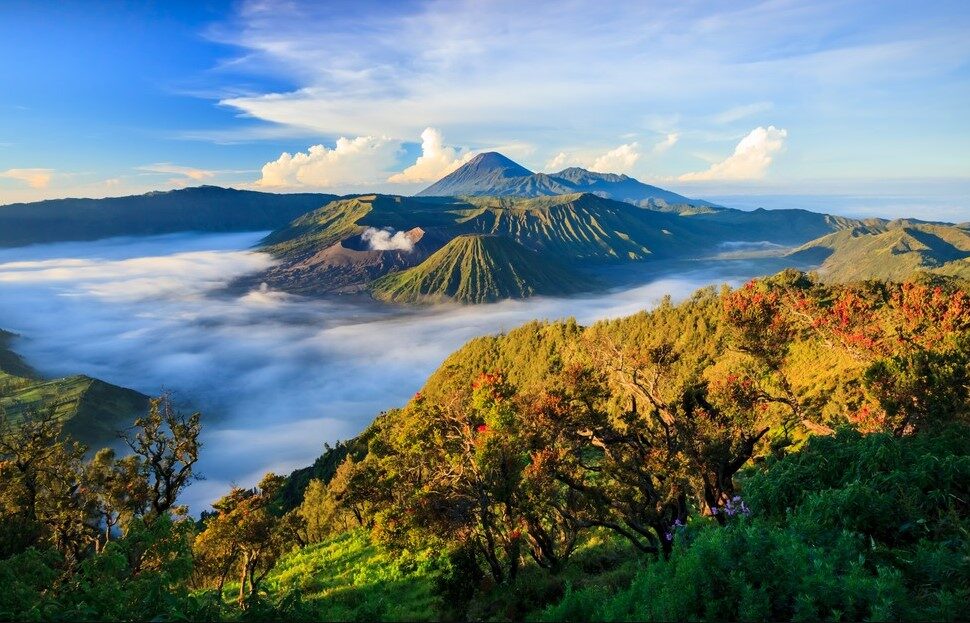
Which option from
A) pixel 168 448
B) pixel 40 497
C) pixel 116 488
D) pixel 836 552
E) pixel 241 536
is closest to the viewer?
pixel 836 552

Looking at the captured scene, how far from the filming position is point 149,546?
14.0m

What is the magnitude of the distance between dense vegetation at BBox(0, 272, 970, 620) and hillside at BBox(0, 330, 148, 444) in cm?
17015

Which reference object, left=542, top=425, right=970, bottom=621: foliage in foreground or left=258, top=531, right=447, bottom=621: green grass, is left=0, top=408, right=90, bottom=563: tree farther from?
left=542, top=425, right=970, bottom=621: foliage in foreground

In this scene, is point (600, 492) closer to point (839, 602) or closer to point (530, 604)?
point (530, 604)

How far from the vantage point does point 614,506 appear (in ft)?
68.5

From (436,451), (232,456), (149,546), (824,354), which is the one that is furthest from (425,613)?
(232,456)

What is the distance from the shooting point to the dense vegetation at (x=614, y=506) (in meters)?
10.4

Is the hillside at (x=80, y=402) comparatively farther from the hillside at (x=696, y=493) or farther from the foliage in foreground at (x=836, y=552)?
the foliage in foreground at (x=836, y=552)

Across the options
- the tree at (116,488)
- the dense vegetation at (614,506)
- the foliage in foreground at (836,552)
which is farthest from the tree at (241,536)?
the foliage in foreground at (836,552)

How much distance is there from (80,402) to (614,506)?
214252 mm

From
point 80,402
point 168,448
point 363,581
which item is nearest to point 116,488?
point 168,448

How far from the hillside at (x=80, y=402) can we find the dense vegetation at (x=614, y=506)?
558 ft

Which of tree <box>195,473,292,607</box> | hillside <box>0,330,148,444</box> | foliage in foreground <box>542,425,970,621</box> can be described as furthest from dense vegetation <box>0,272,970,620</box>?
hillside <box>0,330,148,444</box>

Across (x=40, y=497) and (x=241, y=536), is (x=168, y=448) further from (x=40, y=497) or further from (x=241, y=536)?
(x=40, y=497)
